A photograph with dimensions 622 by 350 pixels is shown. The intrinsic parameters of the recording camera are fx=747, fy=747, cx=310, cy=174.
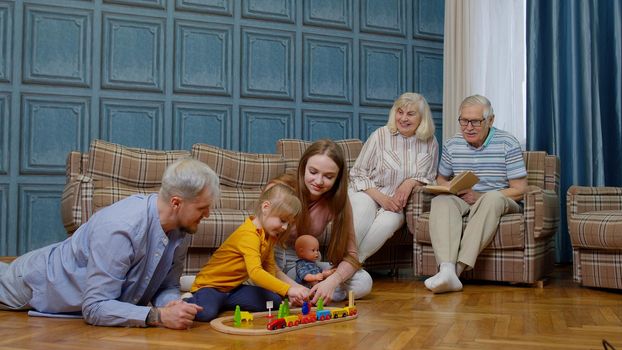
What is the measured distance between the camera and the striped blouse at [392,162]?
4.10 meters

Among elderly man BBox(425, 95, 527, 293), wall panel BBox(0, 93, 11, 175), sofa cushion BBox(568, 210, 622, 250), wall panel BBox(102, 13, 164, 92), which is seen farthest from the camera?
wall panel BBox(102, 13, 164, 92)

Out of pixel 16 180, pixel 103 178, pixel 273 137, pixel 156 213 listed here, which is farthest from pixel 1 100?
pixel 156 213

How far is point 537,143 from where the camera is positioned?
16.6 ft

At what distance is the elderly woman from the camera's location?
399 centimetres

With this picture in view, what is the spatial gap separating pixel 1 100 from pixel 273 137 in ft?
6.00

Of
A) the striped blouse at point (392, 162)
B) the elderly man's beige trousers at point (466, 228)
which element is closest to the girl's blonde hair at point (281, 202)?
the elderly man's beige trousers at point (466, 228)

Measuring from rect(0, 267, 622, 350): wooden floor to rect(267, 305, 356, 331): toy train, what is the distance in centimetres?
4

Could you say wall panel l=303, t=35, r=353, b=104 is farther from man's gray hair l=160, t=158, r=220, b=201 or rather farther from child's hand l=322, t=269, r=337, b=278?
man's gray hair l=160, t=158, r=220, b=201

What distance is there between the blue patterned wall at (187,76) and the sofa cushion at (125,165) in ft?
3.23

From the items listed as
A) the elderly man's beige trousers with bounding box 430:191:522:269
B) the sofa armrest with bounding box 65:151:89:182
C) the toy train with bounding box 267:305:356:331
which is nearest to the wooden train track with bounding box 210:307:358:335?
the toy train with bounding box 267:305:356:331

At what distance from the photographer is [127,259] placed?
2.24m

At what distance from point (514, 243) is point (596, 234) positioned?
398 millimetres

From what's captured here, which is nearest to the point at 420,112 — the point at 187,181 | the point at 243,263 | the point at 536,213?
the point at 536,213

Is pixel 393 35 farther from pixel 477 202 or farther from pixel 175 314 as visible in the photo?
pixel 175 314
